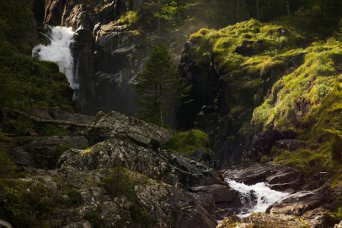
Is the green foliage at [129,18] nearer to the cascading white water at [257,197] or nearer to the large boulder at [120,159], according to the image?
the cascading white water at [257,197]

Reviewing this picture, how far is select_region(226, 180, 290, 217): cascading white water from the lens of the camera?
26766mm

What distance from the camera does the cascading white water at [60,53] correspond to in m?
62.2

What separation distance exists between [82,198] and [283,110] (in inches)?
1041

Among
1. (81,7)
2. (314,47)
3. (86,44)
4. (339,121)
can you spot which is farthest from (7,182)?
(81,7)

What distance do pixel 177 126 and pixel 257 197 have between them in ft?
81.4

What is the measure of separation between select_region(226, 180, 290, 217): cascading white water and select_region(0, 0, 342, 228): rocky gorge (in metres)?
0.09

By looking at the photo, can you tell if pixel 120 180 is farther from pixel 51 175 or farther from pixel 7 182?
pixel 7 182

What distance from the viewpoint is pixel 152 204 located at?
Result: 15.5 m

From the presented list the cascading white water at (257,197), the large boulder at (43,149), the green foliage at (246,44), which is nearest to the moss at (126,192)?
the large boulder at (43,149)

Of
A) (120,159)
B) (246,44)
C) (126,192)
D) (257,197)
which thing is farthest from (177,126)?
(126,192)

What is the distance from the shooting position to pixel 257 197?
91.6ft

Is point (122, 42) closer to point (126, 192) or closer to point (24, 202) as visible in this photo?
point (126, 192)

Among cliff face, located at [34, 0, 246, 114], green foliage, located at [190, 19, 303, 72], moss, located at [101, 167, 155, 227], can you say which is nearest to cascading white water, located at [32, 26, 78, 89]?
cliff face, located at [34, 0, 246, 114]

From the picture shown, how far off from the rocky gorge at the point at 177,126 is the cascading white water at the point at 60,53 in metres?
0.58
